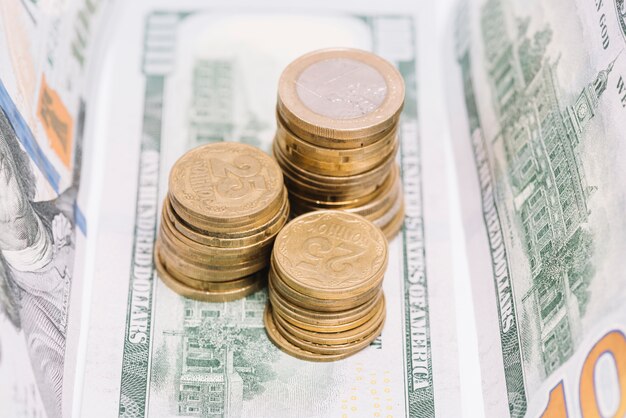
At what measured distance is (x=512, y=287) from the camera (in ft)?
6.51

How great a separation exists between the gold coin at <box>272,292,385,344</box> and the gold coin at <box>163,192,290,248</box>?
0.14m

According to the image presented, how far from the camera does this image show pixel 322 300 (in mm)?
1822

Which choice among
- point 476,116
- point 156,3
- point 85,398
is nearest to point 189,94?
point 156,3

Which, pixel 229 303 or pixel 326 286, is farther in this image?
pixel 229 303

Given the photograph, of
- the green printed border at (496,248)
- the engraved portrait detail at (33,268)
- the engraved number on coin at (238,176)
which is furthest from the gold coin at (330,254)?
the engraved portrait detail at (33,268)

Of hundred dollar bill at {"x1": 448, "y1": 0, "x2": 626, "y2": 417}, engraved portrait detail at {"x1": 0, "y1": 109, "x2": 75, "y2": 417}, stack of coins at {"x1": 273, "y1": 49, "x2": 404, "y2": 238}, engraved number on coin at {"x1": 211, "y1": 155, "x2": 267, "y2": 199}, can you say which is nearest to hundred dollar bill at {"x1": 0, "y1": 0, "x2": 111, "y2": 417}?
engraved portrait detail at {"x1": 0, "y1": 109, "x2": 75, "y2": 417}

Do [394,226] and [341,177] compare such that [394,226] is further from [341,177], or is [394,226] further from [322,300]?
[322,300]

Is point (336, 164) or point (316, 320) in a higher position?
point (336, 164)

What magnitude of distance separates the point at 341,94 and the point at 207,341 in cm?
54

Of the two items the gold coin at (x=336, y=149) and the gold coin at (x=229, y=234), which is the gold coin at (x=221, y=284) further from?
the gold coin at (x=336, y=149)

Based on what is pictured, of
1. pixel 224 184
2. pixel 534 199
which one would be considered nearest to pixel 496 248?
pixel 534 199

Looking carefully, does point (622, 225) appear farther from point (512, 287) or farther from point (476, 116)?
point (476, 116)

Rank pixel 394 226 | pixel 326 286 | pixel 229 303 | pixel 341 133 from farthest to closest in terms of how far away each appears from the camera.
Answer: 1. pixel 394 226
2. pixel 229 303
3. pixel 341 133
4. pixel 326 286

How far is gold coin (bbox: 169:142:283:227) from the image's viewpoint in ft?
6.15
